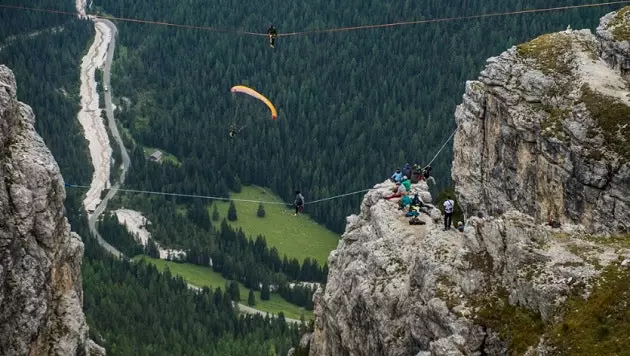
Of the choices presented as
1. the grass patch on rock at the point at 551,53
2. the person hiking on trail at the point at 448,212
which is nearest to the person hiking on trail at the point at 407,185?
the person hiking on trail at the point at 448,212

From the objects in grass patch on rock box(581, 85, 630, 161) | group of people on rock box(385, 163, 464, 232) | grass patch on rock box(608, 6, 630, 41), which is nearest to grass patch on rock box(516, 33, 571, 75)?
grass patch on rock box(608, 6, 630, 41)

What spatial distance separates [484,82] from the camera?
4739 inches

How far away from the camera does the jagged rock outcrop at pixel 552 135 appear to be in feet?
345

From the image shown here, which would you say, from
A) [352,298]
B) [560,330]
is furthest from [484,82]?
[560,330]

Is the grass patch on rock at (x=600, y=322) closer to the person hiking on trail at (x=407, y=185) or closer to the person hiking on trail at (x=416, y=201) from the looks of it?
the person hiking on trail at (x=416, y=201)

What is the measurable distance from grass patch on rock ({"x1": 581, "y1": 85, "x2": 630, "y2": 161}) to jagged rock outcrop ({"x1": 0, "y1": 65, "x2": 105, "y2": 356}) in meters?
47.9

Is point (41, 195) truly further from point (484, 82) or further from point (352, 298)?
point (484, 82)

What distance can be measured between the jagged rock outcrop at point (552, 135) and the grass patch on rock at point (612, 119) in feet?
0.31

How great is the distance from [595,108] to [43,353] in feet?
174

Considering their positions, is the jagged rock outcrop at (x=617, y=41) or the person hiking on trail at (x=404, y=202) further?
the jagged rock outcrop at (x=617, y=41)

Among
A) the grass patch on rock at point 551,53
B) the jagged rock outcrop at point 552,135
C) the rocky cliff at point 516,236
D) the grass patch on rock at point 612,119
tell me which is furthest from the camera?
the grass patch on rock at point 551,53

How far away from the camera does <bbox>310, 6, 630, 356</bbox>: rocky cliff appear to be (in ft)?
269

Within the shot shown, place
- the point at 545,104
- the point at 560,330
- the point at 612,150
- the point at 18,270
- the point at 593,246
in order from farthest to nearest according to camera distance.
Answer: the point at 545,104
the point at 612,150
the point at 18,270
the point at 593,246
the point at 560,330

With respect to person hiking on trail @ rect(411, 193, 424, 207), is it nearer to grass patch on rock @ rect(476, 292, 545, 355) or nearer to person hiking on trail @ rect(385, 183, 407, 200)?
Result: person hiking on trail @ rect(385, 183, 407, 200)
